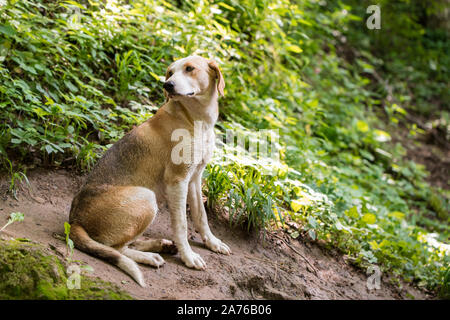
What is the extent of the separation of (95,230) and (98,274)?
0.44m

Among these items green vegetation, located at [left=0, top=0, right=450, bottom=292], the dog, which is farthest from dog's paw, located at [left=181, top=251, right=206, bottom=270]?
green vegetation, located at [left=0, top=0, right=450, bottom=292]

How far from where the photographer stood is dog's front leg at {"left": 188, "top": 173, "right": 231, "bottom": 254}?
13.3 ft

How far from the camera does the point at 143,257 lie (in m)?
3.56

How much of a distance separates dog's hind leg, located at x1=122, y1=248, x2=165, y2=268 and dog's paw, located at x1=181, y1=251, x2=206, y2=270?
0.67ft

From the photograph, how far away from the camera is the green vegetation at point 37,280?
8.96ft

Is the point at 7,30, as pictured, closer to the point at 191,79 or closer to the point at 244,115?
the point at 191,79

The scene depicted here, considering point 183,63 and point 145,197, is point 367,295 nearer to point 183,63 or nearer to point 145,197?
point 145,197

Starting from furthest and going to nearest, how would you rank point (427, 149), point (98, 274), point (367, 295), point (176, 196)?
point (427, 149)
point (367, 295)
point (176, 196)
point (98, 274)

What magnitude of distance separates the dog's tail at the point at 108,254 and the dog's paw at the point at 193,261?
51 centimetres

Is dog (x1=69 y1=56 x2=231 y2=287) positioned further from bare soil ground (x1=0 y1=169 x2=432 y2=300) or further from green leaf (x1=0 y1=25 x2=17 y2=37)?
green leaf (x1=0 y1=25 x2=17 y2=37)

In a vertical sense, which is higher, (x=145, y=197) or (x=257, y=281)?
(x=145, y=197)

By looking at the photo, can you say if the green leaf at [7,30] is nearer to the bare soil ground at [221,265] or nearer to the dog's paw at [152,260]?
the bare soil ground at [221,265]
